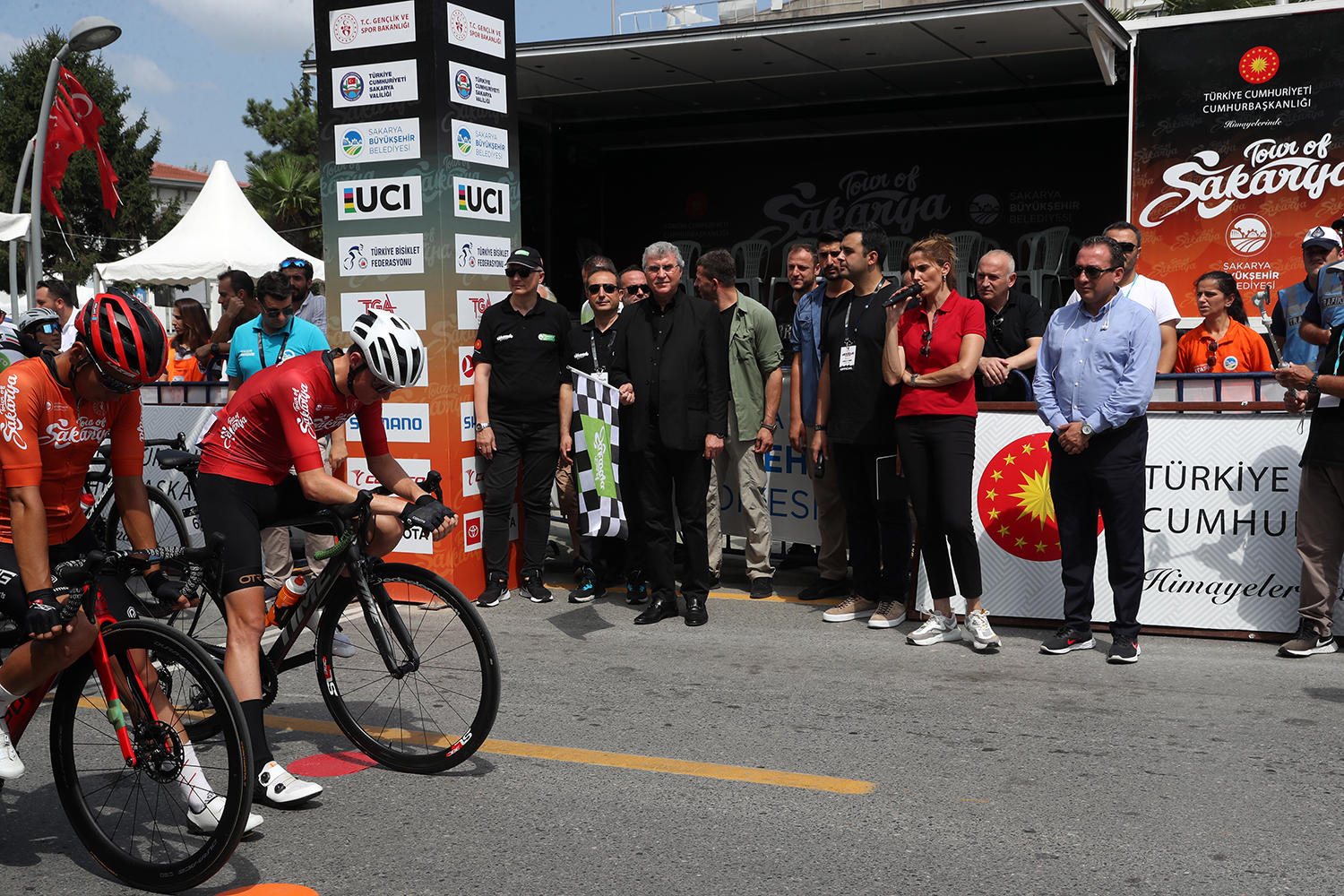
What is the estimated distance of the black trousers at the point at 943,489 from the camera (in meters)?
6.34

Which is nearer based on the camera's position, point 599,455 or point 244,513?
point 244,513

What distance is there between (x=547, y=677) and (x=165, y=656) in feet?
8.35

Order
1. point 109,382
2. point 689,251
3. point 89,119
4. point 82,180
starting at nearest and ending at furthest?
point 109,382 → point 89,119 → point 689,251 → point 82,180

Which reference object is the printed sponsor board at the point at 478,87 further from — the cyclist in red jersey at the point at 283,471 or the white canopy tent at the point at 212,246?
the white canopy tent at the point at 212,246

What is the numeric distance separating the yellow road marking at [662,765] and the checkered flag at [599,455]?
222 centimetres

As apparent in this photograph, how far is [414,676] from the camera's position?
471cm

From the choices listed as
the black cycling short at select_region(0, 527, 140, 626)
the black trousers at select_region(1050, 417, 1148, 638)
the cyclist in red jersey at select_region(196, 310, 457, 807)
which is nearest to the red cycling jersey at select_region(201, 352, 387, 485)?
the cyclist in red jersey at select_region(196, 310, 457, 807)

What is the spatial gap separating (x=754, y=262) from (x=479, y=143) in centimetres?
1384

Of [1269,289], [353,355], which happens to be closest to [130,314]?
[353,355]

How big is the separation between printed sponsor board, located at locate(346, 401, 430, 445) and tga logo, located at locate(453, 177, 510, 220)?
4.21 feet

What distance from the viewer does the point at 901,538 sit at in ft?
22.8

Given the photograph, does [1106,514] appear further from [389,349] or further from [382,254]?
[382,254]

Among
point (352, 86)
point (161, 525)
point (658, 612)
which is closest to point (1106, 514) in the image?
point (658, 612)

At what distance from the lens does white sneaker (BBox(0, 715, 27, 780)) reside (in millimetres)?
3781
